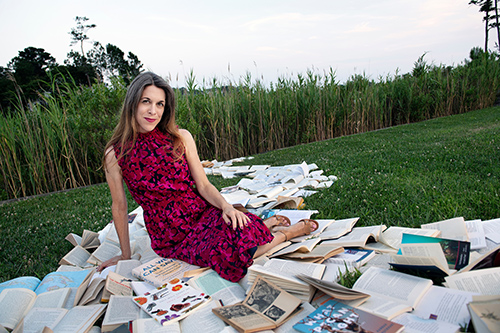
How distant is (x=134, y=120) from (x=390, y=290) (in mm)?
1640

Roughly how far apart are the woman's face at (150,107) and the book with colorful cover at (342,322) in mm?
1383

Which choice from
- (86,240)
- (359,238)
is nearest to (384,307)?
(359,238)

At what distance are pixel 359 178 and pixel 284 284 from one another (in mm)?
2285

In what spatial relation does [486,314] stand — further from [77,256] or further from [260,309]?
[77,256]

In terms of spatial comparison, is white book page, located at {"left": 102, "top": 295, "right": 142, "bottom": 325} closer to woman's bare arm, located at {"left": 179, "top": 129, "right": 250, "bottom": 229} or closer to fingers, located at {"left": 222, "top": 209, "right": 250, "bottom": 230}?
fingers, located at {"left": 222, "top": 209, "right": 250, "bottom": 230}

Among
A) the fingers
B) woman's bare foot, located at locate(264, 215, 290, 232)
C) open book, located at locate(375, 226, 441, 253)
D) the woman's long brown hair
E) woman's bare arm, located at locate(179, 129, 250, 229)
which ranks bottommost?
open book, located at locate(375, 226, 441, 253)

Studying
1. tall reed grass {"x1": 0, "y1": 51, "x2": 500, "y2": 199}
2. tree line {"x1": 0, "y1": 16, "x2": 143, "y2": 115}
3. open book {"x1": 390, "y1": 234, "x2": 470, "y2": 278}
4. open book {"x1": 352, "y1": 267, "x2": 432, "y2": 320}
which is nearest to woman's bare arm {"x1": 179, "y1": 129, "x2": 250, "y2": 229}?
open book {"x1": 352, "y1": 267, "x2": 432, "y2": 320}

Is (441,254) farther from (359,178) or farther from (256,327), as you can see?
(359,178)

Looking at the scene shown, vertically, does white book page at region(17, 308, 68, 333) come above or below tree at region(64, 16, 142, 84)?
below

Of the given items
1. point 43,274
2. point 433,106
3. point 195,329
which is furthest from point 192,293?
point 433,106

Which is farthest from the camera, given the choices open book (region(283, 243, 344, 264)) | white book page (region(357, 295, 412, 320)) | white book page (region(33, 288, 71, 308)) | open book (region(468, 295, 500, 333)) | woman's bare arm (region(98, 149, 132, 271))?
woman's bare arm (region(98, 149, 132, 271))

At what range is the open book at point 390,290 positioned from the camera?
127cm

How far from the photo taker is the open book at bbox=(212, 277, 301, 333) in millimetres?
1290

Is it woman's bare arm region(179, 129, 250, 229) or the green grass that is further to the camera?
the green grass
